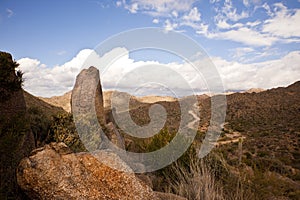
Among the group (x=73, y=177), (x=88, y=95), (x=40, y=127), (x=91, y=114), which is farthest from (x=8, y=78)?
(x=88, y=95)

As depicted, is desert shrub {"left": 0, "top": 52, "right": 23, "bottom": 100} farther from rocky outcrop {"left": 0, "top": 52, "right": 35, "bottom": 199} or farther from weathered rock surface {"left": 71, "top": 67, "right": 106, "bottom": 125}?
weathered rock surface {"left": 71, "top": 67, "right": 106, "bottom": 125}

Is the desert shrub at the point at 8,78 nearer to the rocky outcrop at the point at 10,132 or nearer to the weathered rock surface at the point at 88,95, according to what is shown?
the rocky outcrop at the point at 10,132

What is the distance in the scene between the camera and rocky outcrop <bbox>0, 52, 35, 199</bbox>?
3814mm

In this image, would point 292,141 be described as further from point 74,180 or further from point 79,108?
point 74,180

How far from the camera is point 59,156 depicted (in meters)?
3.79

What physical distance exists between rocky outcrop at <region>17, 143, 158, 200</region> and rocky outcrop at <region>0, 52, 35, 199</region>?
1.15 ft

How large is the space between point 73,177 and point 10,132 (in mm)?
1080

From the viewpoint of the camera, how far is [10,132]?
3.84m

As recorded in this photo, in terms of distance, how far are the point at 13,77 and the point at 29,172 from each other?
1911 mm

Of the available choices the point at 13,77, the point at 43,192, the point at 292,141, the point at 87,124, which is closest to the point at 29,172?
the point at 43,192

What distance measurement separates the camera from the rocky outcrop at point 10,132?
3814 mm

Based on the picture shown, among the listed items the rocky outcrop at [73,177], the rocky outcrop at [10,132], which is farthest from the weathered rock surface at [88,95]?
the rocky outcrop at [73,177]

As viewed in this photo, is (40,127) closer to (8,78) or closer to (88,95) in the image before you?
(8,78)

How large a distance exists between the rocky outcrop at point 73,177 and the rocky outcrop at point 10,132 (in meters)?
0.35
